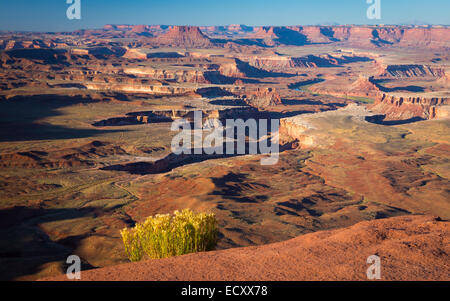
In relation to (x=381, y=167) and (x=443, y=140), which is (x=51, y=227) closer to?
(x=381, y=167)

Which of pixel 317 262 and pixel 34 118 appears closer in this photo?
pixel 317 262

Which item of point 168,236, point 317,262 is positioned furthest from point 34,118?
point 317,262

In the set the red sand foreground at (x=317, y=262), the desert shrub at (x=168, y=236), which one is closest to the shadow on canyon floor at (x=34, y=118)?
the desert shrub at (x=168, y=236)

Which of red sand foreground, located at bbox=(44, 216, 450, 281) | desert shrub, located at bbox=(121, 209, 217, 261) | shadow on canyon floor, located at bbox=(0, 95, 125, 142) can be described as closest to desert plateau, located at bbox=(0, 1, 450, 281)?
red sand foreground, located at bbox=(44, 216, 450, 281)

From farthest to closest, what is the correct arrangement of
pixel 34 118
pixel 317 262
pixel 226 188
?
1. pixel 34 118
2. pixel 226 188
3. pixel 317 262

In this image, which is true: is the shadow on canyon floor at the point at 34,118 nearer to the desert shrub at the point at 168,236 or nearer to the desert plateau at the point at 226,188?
the desert plateau at the point at 226,188

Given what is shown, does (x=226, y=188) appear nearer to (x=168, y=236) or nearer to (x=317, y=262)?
(x=168, y=236)

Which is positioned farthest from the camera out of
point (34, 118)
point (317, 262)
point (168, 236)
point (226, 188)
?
point (34, 118)

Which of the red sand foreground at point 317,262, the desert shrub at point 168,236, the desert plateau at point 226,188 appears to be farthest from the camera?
the desert shrub at point 168,236

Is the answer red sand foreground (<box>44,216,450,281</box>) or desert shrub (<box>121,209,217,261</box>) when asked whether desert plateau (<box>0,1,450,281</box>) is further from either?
desert shrub (<box>121,209,217,261</box>)
